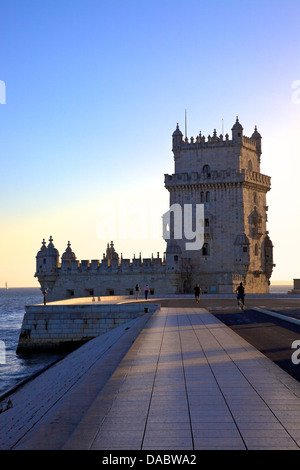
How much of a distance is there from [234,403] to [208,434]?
1.86m

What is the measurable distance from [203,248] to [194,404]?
47.0 metres

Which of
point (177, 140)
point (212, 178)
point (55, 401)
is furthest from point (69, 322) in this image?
point (177, 140)

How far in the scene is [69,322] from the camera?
103ft

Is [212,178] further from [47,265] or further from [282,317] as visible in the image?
[282,317]

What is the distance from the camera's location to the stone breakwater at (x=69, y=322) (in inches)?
1209

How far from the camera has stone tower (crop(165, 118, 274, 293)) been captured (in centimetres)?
5453

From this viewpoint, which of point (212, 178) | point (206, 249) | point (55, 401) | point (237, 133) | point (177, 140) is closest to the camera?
point (55, 401)

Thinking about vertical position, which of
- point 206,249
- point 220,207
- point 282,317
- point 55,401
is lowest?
point 55,401

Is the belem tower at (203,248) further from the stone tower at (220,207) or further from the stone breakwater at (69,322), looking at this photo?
the stone breakwater at (69,322)

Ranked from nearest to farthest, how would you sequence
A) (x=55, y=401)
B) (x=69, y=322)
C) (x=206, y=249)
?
1. (x=55, y=401)
2. (x=69, y=322)
3. (x=206, y=249)

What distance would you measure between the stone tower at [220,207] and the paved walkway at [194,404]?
39.3 m

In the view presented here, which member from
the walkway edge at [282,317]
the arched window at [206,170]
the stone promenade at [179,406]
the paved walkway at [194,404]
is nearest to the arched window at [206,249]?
the arched window at [206,170]

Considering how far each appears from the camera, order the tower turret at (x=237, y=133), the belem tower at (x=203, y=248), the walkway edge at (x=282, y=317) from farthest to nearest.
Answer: the tower turret at (x=237, y=133)
the belem tower at (x=203, y=248)
the walkway edge at (x=282, y=317)
